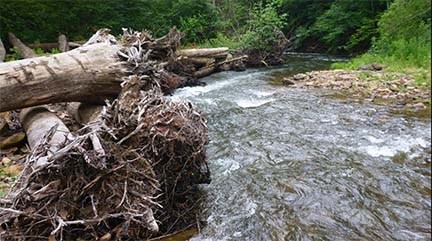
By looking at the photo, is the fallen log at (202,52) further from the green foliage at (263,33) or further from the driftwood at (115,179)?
the driftwood at (115,179)

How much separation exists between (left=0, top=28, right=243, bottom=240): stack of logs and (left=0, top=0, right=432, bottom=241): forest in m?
0.01

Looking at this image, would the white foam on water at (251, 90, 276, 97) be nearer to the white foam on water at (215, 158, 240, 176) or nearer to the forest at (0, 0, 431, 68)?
the forest at (0, 0, 431, 68)

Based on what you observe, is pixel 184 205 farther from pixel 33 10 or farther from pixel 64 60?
pixel 33 10

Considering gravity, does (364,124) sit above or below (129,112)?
below

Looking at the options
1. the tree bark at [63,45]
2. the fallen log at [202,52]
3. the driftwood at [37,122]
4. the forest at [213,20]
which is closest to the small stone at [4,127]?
the driftwood at [37,122]

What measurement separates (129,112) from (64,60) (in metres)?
2.19

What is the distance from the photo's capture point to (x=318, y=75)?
10031 mm

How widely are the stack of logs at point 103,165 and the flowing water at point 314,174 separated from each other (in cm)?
48

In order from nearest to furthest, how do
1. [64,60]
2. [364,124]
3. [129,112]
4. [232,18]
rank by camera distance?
[129,112], [64,60], [364,124], [232,18]

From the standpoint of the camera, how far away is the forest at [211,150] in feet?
8.69

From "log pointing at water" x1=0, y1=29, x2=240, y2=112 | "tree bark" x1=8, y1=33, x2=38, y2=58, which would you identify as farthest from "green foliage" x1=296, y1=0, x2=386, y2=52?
"tree bark" x1=8, y1=33, x2=38, y2=58

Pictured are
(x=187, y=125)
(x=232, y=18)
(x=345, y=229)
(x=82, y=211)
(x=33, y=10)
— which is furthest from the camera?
(x=232, y=18)

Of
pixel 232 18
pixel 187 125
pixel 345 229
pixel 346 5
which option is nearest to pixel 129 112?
pixel 187 125

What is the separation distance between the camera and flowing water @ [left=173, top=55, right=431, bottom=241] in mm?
3047
